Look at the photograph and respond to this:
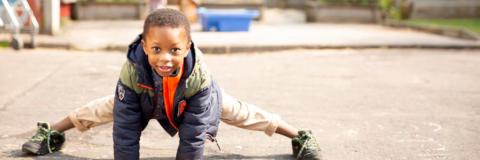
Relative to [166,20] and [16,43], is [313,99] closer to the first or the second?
[166,20]

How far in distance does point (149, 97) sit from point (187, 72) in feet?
0.64

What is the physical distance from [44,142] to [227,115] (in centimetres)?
92

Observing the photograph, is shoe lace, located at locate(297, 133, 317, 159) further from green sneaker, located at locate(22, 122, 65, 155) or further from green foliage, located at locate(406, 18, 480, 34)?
green foliage, located at locate(406, 18, 480, 34)

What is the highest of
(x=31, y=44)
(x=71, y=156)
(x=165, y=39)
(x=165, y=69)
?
(x=165, y=39)

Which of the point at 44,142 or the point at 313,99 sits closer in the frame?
the point at 44,142

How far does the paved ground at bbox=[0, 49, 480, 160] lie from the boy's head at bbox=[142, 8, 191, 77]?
81cm

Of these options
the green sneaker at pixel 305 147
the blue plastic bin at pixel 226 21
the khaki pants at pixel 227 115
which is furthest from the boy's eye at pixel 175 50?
the blue plastic bin at pixel 226 21

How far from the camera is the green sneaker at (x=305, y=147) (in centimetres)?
307

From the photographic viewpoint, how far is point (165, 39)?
2.41 meters

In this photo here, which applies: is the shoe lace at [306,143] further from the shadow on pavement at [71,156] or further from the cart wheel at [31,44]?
the cart wheel at [31,44]

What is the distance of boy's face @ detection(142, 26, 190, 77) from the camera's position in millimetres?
2410

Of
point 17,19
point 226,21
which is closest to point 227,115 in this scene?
point 17,19

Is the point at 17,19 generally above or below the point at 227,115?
below

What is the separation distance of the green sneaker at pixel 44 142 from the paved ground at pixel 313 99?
7 centimetres
